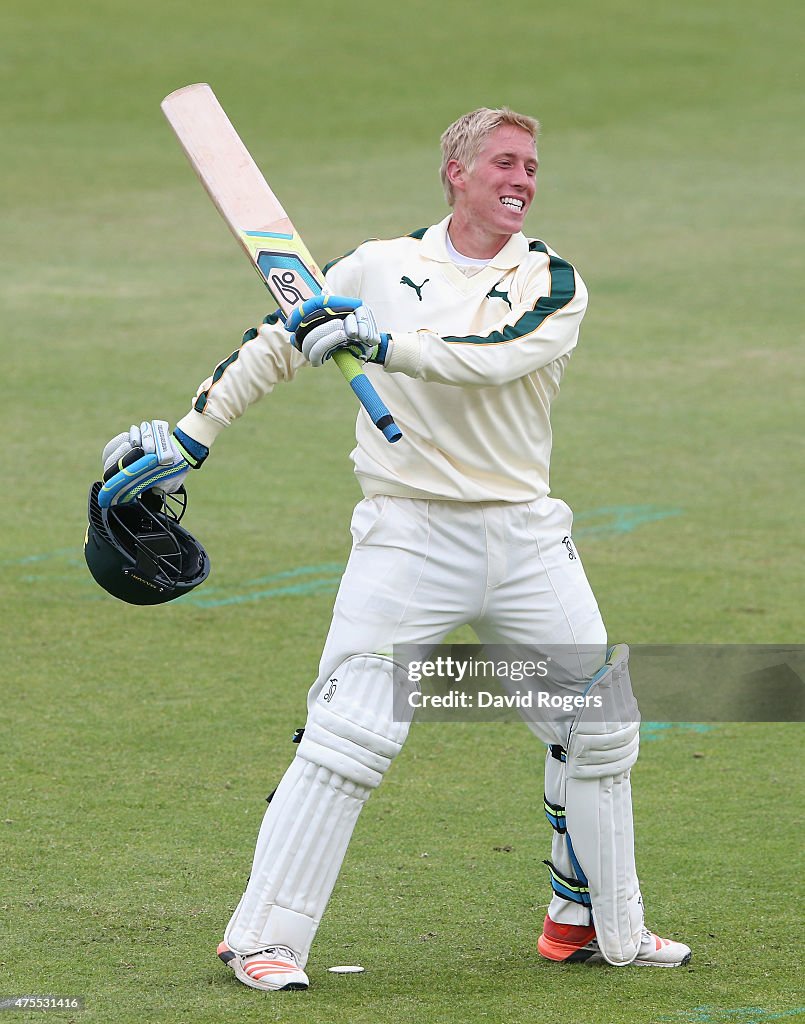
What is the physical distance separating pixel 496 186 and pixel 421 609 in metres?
1.06

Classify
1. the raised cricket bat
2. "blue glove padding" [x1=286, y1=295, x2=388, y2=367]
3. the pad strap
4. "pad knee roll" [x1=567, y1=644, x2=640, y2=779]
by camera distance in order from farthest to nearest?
the raised cricket bat < the pad strap < "pad knee roll" [x1=567, y1=644, x2=640, y2=779] < "blue glove padding" [x1=286, y1=295, x2=388, y2=367]

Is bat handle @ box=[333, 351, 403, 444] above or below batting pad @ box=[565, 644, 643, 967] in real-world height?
above

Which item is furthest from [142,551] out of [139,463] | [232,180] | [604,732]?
[604,732]

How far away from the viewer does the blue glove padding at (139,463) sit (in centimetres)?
412

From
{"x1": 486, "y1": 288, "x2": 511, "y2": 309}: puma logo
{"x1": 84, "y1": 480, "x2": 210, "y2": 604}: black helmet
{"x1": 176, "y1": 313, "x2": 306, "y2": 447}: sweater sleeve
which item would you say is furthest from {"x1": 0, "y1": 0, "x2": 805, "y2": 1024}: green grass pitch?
{"x1": 486, "y1": 288, "x2": 511, "y2": 309}: puma logo

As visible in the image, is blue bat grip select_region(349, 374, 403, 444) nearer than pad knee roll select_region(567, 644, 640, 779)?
Yes

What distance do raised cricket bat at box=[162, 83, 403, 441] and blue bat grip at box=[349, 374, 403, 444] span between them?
0.51 metres

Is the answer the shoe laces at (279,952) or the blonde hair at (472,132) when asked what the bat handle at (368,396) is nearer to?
the blonde hair at (472,132)

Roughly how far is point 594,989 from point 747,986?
36 cm

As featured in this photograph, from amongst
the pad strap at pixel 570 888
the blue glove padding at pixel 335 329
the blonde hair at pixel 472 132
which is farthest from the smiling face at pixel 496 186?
the pad strap at pixel 570 888

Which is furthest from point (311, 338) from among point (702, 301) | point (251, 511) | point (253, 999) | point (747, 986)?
point (702, 301)

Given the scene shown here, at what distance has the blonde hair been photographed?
4141mm

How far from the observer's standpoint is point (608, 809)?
4.10 m

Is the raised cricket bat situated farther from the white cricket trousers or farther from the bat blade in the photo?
the white cricket trousers
